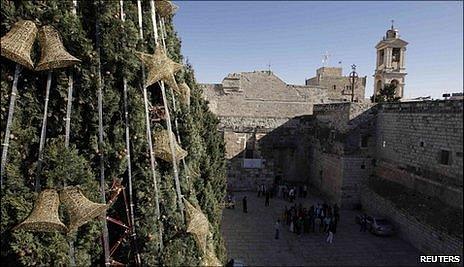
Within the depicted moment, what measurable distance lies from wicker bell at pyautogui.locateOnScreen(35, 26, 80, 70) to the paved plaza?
334 inches

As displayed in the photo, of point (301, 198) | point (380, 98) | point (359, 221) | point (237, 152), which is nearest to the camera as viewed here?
point (359, 221)

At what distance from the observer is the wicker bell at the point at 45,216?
346 cm

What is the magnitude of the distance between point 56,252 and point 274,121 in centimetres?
1729

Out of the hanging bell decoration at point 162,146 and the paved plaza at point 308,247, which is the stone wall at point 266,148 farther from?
the hanging bell decoration at point 162,146

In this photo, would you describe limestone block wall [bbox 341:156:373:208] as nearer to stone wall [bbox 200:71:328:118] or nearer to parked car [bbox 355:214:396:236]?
parked car [bbox 355:214:396:236]

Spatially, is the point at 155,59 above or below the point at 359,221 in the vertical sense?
above

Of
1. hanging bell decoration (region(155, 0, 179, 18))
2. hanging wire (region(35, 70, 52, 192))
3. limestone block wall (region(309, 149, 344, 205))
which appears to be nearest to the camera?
hanging wire (region(35, 70, 52, 192))

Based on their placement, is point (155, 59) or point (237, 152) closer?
point (155, 59)

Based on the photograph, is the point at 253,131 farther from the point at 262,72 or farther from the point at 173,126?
the point at 173,126

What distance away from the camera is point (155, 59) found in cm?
434

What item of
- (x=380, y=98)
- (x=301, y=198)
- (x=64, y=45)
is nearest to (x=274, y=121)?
(x=301, y=198)

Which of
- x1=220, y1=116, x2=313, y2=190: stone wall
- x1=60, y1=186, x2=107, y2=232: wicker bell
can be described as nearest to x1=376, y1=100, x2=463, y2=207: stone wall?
x1=220, y1=116, x2=313, y2=190: stone wall

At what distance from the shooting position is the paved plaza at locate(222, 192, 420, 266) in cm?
1098

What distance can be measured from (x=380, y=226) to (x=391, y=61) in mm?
11721
